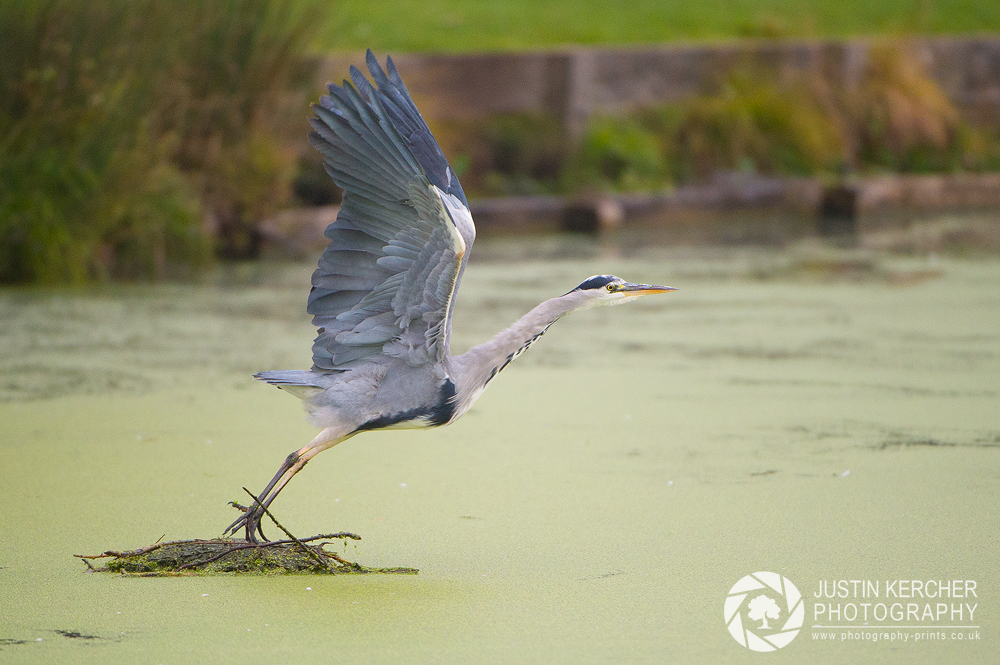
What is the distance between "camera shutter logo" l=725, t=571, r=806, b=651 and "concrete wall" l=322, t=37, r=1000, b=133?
572 centimetres

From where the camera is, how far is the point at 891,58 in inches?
432

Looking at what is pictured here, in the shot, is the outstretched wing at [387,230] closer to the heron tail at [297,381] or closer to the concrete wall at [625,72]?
the heron tail at [297,381]

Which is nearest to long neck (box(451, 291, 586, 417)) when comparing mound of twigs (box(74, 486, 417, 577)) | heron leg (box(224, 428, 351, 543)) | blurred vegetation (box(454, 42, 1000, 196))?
heron leg (box(224, 428, 351, 543))

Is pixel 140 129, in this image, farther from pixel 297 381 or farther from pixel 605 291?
pixel 605 291

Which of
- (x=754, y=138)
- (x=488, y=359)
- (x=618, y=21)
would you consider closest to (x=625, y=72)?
(x=754, y=138)

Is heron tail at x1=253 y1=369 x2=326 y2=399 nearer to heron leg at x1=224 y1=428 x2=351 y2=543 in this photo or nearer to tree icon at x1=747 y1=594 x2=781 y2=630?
heron leg at x1=224 y1=428 x2=351 y2=543

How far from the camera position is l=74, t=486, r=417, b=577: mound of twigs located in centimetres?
250

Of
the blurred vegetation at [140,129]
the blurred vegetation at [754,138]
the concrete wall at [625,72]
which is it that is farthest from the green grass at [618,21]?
the blurred vegetation at [140,129]

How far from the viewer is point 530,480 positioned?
327cm

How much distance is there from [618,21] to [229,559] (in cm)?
993

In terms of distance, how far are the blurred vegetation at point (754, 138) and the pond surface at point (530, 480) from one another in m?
3.30

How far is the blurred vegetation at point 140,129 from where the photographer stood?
564 centimetres

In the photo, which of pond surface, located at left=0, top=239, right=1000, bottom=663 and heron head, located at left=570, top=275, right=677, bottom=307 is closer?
pond surface, located at left=0, top=239, right=1000, bottom=663

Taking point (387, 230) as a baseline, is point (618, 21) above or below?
above
